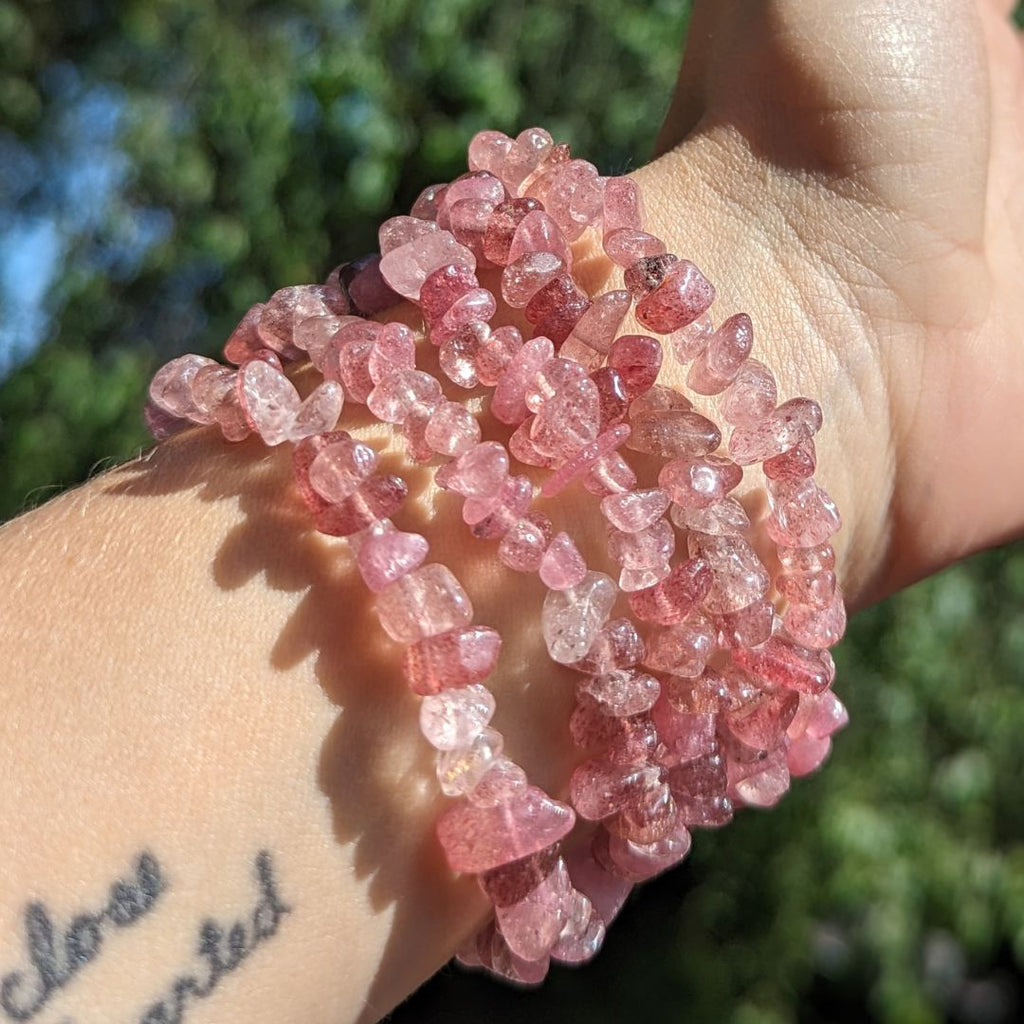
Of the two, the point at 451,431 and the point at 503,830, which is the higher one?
the point at 451,431

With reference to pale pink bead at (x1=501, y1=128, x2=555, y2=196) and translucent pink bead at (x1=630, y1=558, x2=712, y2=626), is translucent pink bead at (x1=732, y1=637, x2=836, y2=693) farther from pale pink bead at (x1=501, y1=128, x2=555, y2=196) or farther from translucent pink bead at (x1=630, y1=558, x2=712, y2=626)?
pale pink bead at (x1=501, y1=128, x2=555, y2=196)

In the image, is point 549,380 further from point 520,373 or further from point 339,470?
point 339,470

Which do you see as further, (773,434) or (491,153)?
(491,153)

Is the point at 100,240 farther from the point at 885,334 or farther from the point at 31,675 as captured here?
the point at 885,334

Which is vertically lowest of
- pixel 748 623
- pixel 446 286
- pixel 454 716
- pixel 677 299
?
pixel 748 623

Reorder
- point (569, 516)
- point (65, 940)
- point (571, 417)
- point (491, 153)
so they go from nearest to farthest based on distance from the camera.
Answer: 1. point (65, 940)
2. point (571, 417)
3. point (569, 516)
4. point (491, 153)

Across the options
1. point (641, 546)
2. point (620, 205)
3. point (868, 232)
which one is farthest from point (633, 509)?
point (868, 232)

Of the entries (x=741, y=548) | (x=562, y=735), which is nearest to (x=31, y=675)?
(x=562, y=735)
